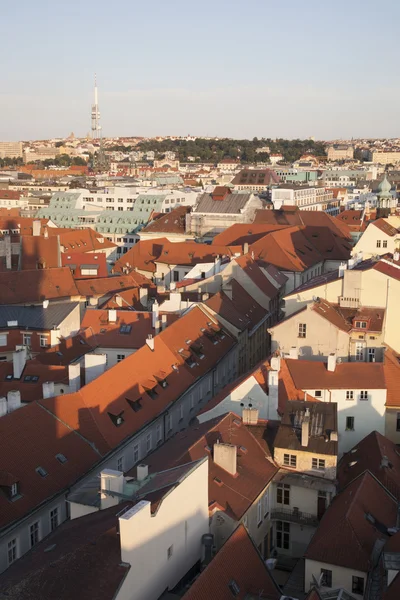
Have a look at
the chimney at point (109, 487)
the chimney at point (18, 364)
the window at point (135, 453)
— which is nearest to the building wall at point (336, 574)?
the chimney at point (109, 487)

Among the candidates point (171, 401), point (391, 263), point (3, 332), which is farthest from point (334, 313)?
point (3, 332)

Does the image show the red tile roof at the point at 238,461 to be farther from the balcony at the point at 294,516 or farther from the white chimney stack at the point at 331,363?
the white chimney stack at the point at 331,363

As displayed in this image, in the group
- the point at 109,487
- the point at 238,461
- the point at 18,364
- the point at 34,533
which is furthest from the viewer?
the point at 18,364

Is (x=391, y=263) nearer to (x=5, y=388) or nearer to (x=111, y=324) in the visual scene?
(x=111, y=324)

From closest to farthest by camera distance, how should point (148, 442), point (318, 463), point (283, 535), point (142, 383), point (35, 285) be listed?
point (318, 463) < point (283, 535) < point (148, 442) < point (142, 383) < point (35, 285)

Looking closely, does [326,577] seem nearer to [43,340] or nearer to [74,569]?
[74,569]

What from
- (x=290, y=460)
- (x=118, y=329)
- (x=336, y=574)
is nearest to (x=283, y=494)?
(x=290, y=460)

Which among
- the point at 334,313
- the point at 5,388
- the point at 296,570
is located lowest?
the point at 296,570
